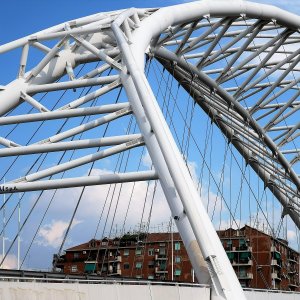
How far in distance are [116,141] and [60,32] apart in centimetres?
665

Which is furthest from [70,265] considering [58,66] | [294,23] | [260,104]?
[58,66]

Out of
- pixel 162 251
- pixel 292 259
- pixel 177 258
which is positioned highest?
pixel 292 259

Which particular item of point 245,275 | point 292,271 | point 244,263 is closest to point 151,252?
point 244,263

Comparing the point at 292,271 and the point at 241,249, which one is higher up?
the point at 292,271

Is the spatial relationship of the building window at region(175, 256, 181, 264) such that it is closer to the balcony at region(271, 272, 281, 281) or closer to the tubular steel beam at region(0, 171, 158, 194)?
the balcony at region(271, 272, 281, 281)

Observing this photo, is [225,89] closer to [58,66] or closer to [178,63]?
[178,63]

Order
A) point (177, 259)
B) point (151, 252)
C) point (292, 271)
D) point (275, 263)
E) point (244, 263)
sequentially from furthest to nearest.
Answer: point (292, 271) < point (151, 252) < point (177, 259) < point (275, 263) < point (244, 263)

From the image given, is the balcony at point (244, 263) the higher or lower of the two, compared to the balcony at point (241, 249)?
lower

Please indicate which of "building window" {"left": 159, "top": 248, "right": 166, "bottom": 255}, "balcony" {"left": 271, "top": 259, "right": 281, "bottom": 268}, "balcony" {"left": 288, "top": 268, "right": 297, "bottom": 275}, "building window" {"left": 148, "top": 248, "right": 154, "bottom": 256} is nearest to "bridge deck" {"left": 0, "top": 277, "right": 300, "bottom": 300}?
"balcony" {"left": 271, "top": 259, "right": 281, "bottom": 268}

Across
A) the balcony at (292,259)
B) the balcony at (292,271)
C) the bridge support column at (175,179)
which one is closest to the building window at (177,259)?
the balcony at (292,271)

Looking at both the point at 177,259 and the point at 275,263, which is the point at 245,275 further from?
the point at 177,259

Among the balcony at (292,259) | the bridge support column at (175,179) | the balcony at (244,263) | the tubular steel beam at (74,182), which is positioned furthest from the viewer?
the balcony at (292,259)

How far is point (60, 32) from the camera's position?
2658 cm

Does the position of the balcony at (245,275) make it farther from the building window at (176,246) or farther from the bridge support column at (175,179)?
the bridge support column at (175,179)
